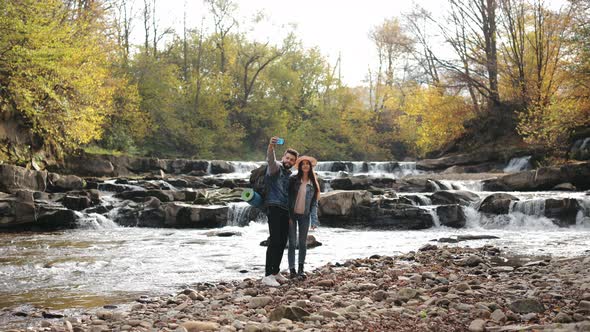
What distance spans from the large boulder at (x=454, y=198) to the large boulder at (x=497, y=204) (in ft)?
2.45

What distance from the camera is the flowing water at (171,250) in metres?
7.48

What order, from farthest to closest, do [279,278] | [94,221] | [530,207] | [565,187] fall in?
[565,187], [94,221], [530,207], [279,278]

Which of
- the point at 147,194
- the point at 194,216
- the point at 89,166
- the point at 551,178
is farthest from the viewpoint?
the point at 89,166

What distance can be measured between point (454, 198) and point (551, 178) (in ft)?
15.5

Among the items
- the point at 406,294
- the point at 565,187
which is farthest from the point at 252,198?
the point at 565,187

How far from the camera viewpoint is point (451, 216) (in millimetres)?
15586

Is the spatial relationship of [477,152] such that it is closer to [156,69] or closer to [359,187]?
[359,187]

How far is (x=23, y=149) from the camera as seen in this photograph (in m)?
19.7

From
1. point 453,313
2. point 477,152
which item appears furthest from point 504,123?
point 453,313

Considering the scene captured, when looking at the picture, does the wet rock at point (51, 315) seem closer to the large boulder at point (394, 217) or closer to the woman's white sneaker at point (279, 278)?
the woman's white sneaker at point (279, 278)

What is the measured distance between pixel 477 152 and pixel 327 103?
2270cm

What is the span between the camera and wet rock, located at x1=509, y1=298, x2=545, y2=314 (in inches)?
183

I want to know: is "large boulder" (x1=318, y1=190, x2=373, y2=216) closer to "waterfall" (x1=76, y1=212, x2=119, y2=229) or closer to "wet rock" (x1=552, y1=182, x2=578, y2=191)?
"waterfall" (x1=76, y1=212, x2=119, y2=229)

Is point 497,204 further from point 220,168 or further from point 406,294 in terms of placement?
point 220,168
